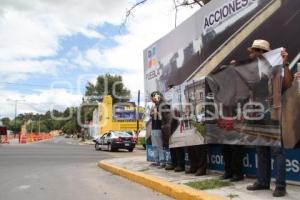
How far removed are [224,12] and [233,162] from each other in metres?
3.34

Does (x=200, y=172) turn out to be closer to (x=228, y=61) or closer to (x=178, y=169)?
(x=178, y=169)

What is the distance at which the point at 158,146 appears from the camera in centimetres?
1197

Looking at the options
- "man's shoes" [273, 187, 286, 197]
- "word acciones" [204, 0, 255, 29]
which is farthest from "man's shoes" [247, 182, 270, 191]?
"word acciones" [204, 0, 255, 29]

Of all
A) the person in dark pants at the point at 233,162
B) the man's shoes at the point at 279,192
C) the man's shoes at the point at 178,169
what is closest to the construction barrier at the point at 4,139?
the man's shoes at the point at 178,169

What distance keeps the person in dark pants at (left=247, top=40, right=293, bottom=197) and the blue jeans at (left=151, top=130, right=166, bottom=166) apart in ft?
15.2

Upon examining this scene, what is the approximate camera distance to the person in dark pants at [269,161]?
6.60 metres

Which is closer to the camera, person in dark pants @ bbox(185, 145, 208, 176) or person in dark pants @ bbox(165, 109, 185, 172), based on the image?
person in dark pants @ bbox(185, 145, 208, 176)

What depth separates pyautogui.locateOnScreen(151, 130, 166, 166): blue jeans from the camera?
466 inches

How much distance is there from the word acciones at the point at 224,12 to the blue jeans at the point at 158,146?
9.60ft

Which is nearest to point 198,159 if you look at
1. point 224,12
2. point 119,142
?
point 224,12

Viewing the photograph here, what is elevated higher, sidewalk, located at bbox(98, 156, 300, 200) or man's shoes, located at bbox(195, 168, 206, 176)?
man's shoes, located at bbox(195, 168, 206, 176)

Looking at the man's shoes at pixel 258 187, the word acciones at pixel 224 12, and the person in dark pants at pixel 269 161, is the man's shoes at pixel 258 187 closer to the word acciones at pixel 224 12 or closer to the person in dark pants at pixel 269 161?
the person in dark pants at pixel 269 161

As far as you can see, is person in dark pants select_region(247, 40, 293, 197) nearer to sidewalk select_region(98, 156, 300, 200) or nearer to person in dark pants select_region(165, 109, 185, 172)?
sidewalk select_region(98, 156, 300, 200)

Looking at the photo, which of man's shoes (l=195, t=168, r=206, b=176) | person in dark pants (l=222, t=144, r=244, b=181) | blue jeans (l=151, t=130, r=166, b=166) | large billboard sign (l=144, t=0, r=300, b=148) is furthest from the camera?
blue jeans (l=151, t=130, r=166, b=166)
